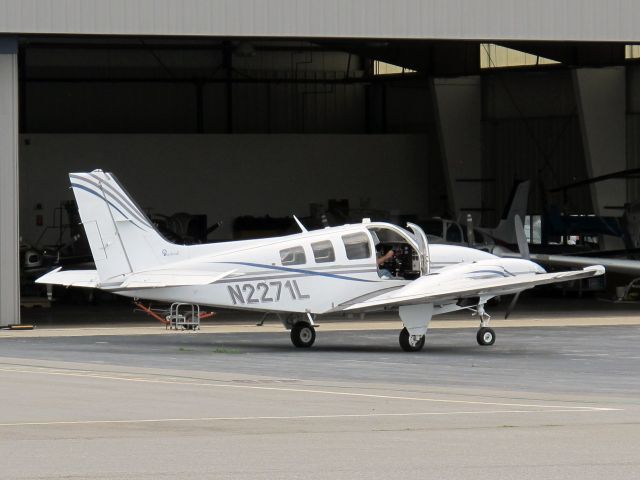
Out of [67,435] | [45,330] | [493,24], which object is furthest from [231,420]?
[493,24]

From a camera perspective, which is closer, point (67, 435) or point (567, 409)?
point (67, 435)

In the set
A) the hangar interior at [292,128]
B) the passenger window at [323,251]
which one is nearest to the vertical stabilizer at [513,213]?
the hangar interior at [292,128]

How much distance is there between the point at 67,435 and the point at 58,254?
97.7ft

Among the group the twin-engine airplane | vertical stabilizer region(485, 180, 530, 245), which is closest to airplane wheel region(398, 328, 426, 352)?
the twin-engine airplane

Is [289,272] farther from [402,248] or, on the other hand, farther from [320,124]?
[320,124]

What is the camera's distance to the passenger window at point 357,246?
22.1 m

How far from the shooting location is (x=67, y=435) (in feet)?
38.7

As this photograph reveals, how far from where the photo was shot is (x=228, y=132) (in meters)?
53.5

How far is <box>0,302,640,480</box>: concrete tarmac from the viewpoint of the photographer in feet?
33.4

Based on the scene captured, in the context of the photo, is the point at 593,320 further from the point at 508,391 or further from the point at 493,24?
the point at 508,391

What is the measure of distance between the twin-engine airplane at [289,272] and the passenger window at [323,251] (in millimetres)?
17

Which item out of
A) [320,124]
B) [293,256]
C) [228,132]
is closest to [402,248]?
[293,256]

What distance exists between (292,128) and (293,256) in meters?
32.9

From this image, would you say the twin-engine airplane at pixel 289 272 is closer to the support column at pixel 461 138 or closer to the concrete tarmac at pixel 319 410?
the concrete tarmac at pixel 319 410
